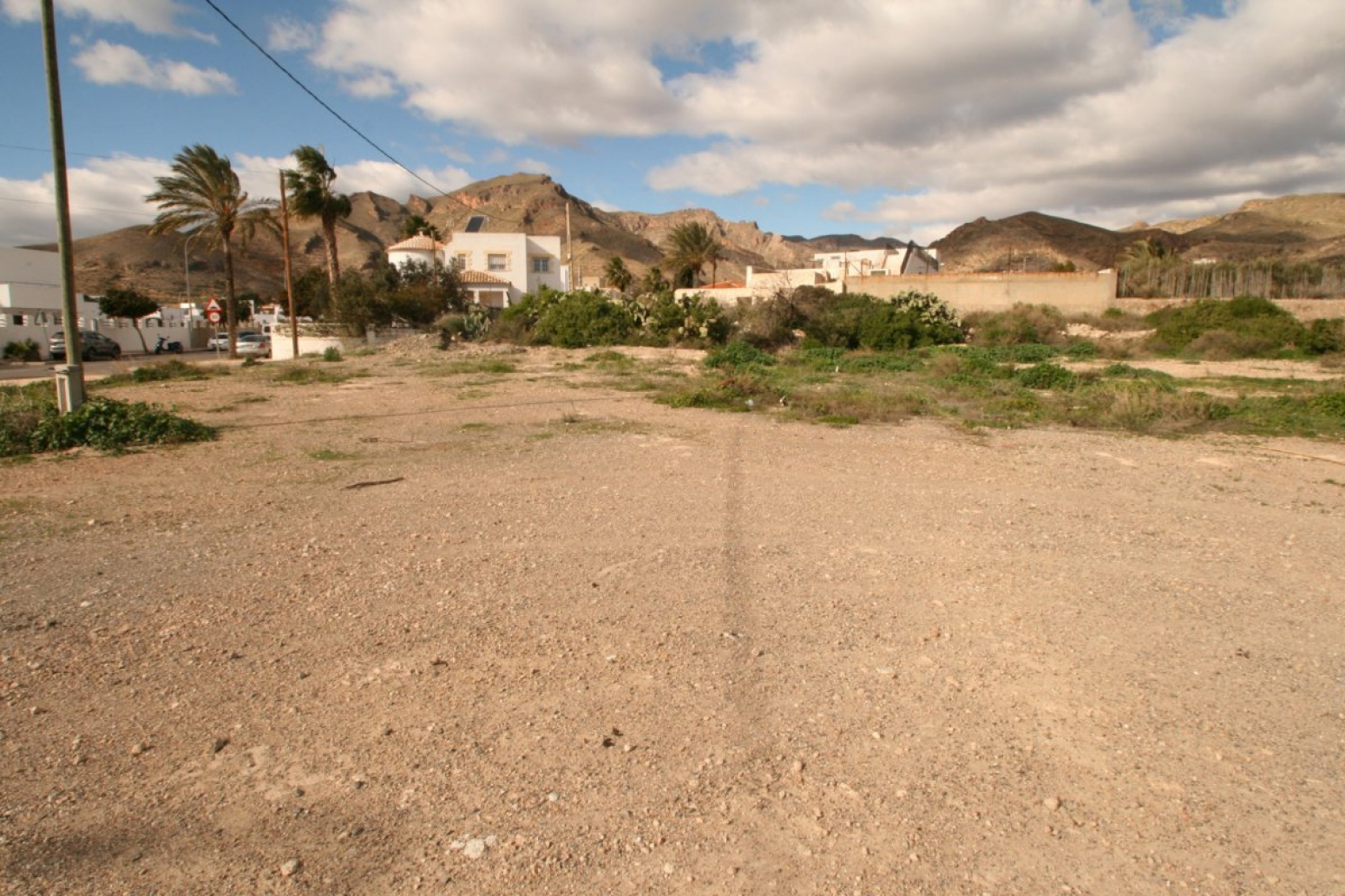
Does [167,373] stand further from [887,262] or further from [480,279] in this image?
[887,262]

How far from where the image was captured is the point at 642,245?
13600cm

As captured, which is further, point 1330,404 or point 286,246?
point 286,246

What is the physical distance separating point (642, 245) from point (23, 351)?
105801mm

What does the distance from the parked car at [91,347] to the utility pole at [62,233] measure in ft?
109

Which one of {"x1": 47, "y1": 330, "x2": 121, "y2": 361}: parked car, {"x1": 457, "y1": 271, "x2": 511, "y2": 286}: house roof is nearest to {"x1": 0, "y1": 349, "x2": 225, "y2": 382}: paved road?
{"x1": 47, "y1": 330, "x2": 121, "y2": 361}: parked car

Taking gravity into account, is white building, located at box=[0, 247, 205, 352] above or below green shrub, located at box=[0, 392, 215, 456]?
above

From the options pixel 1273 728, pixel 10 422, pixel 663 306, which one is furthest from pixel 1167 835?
pixel 663 306

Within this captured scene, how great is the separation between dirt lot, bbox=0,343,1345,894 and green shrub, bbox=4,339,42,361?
38.1 meters

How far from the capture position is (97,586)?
17.6 ft

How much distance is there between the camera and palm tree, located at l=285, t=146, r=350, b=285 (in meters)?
39.0

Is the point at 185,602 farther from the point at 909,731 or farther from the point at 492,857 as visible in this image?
the point at 909,731

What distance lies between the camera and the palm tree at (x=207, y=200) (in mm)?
30406

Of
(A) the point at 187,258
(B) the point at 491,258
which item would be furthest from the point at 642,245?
(A) the point at 187,258

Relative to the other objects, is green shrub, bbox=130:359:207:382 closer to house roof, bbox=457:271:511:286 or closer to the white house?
house roof, bbox=457:271:511:286
